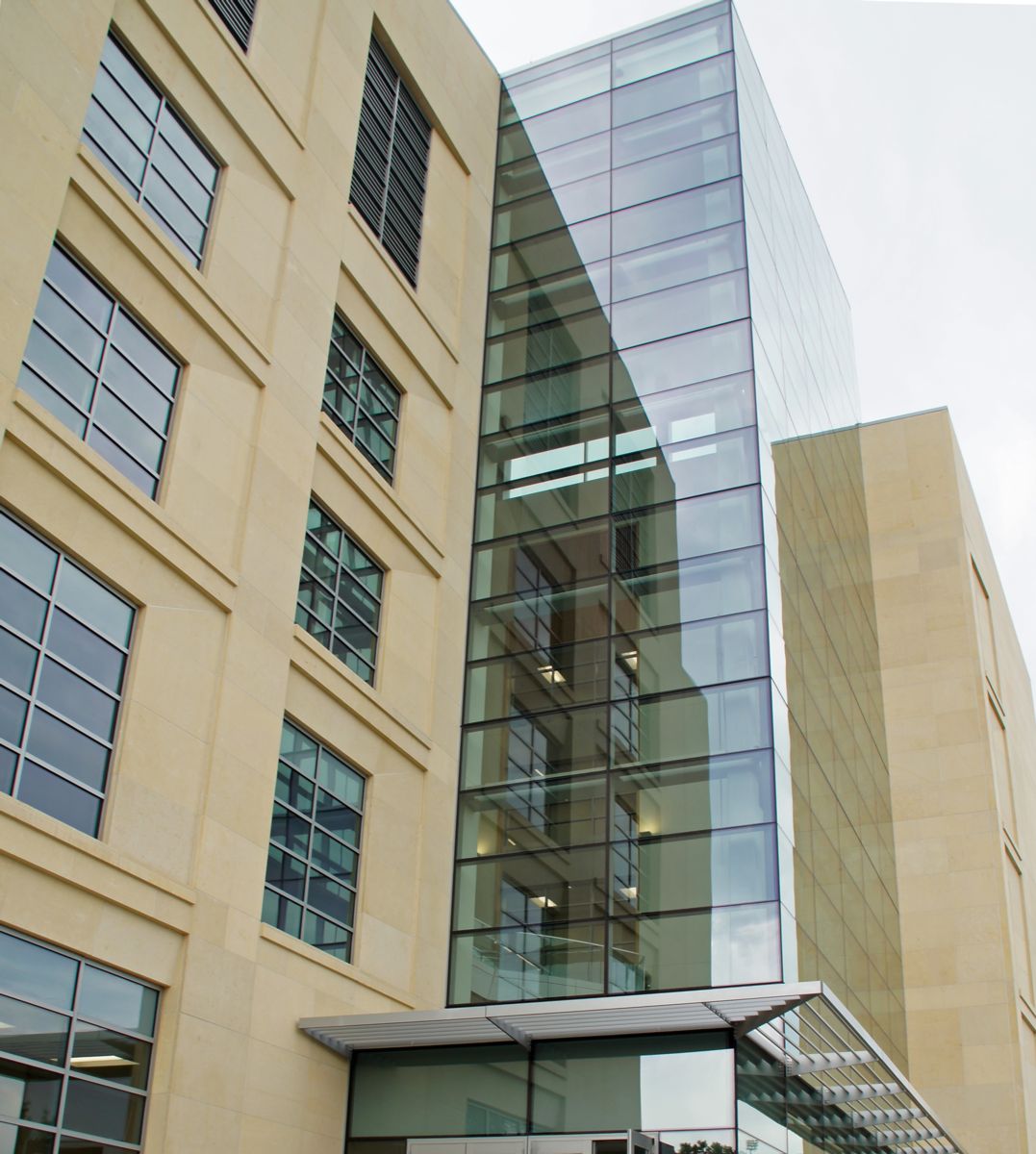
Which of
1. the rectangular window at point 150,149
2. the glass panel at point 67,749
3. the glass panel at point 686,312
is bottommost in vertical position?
the glass panel at point 67,749

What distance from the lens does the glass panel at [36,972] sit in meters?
15.6

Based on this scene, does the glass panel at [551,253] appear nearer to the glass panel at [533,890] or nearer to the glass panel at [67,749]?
the glass panel at [533,890]

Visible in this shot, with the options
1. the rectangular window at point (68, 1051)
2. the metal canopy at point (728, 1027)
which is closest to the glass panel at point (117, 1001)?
the rectangular window at point (68, 1051)

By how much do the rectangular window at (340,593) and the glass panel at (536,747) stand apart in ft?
9.13

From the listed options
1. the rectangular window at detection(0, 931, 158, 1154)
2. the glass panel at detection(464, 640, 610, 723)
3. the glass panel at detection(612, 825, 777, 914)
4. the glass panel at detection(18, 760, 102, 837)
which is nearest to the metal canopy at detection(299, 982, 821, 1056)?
the glass panel at detection(612, 825, 777, 914)

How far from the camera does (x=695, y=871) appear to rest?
22.3 m

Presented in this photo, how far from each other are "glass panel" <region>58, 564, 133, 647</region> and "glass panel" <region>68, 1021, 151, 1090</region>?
5.07 metres

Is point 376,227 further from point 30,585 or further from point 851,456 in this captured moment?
point 851,456

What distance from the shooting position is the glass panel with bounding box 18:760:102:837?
16516mm

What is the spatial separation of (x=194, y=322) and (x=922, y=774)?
2675 centimetres

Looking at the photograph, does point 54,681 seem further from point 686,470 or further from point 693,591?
point 686,470

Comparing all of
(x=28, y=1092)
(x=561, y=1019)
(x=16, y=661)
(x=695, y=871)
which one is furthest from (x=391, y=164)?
(x=28, y=1092)

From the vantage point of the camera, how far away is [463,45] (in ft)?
108

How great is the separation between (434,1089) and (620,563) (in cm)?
1021
